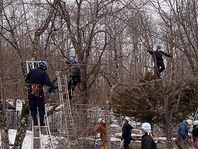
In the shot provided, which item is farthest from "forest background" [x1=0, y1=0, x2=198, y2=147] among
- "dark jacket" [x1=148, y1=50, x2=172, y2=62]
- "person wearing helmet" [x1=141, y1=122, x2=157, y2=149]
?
"person wearing helmet" [x1=141, y1=122, x2=157, y2=149]

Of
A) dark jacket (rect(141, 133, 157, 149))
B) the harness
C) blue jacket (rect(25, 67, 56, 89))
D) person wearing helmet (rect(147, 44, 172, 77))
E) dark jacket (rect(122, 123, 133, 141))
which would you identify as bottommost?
dark jacket (rect(122, 123, 133, 141))

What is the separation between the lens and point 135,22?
13.6m

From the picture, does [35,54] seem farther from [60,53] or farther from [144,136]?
[60,53]

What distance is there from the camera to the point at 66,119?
13.1 metres

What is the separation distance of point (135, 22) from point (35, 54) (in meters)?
4.39

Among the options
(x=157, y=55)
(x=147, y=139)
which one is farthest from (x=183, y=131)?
(x=147, y=139)

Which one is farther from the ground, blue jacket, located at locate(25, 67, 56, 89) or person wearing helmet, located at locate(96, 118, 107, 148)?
blue jacket, located at locate(25, 67, 56, 89)

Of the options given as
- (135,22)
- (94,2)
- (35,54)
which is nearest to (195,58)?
(135,22)

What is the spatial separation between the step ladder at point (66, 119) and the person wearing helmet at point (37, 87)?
2697mm

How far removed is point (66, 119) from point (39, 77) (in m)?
3.63

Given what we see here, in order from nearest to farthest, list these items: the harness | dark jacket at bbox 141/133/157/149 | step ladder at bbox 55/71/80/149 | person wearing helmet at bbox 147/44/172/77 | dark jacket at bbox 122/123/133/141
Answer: dark jacket at bbox 141/133/157/149, the harness, step ladder at bbox 55/71/80/149, person wearing helmet at bbox 147/44/172/77, dark jacket at bbox 122/123/133/141

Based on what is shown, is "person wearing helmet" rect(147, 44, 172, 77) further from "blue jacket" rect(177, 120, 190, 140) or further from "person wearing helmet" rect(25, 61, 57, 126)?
"person wearing helmet" rect(25, 61, 57, 126)

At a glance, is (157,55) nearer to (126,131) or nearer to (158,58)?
(158,58)

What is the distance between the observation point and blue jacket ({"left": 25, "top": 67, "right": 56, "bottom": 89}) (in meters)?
9.66
